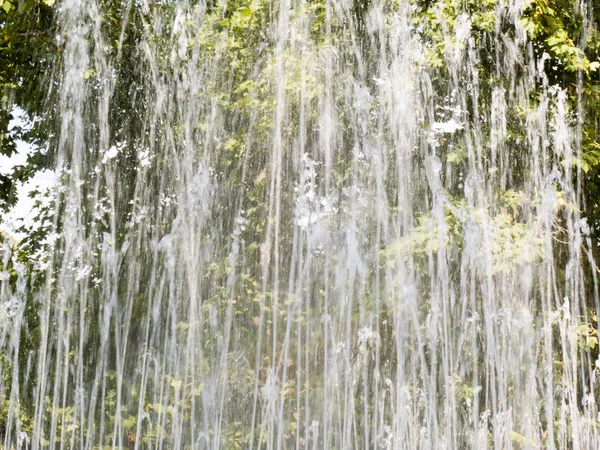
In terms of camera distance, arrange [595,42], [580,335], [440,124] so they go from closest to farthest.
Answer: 1. [580,335]
2. [595,42]
3. [440,124]

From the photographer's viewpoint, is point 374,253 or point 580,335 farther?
point 374,253

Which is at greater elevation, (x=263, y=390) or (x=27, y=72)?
(x=27, y=72)

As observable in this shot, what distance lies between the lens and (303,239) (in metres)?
8.45

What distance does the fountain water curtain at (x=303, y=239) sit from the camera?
7.41 meters

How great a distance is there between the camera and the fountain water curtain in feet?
24.3

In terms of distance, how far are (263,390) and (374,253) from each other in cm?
194

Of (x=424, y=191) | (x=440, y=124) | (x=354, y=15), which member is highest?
(x=354, y=15)

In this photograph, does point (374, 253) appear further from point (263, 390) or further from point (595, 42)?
point (595, 42)

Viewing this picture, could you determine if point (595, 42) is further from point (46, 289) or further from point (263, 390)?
point (46, 289)

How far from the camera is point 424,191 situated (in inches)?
316

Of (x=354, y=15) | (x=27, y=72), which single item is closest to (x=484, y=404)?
(x=354, y=15)

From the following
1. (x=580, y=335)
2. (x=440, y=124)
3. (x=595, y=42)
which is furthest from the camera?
(x=440, y=124)

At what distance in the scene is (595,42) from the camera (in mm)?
7414

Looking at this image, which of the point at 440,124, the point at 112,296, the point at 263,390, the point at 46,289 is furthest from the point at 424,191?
the point at 46,289
